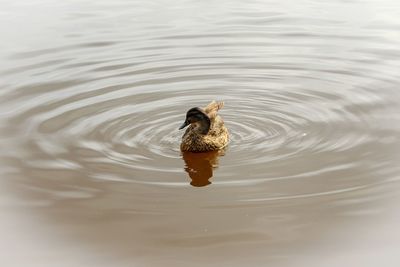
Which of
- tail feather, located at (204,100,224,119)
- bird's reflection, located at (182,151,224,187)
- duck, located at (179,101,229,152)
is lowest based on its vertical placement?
bird's reflection, located at (182,151,224,187)

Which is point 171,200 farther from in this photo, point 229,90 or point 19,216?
point 229,90

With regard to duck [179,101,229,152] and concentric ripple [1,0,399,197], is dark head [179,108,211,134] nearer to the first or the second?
duck [179,101,229,152]

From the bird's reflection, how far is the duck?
0.08 metres

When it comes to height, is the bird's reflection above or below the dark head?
below

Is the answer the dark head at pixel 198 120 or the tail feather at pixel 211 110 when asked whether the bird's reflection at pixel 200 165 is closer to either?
the dark head at pixel 198 120

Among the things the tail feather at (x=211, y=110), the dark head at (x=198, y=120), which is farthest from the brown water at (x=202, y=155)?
the tail feather at (x=211, y=110)

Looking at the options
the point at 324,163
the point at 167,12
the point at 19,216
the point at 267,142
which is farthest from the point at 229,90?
the point at 167,12

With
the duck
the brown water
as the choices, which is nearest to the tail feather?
the duck

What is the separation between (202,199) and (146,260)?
4.43 ft

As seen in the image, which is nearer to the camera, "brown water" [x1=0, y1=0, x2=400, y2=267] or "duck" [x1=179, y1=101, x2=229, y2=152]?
"brown water" [x1=0, y1=0, x2=400, y2=267]

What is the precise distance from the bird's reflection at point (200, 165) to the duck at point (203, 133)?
8 centimetres

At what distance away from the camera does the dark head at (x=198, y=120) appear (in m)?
9.23

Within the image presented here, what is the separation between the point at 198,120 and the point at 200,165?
2.18 ft

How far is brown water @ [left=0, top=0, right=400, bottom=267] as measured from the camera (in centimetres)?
721
